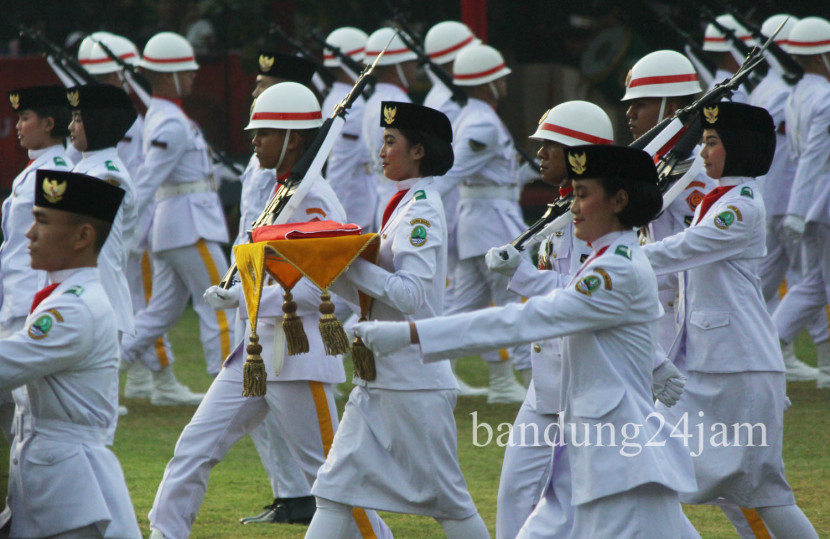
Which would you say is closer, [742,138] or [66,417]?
[66,417]

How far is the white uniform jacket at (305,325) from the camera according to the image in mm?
5219

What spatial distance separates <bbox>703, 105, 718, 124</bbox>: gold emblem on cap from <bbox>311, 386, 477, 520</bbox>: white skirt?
5.00 feet

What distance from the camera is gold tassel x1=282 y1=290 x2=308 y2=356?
4.72m

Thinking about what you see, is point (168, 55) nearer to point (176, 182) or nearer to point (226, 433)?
point (176, 182)

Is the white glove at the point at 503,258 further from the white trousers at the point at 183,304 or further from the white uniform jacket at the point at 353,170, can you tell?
the white uniform jacket at the point at 353,170

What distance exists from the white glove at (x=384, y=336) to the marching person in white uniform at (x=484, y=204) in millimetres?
4971

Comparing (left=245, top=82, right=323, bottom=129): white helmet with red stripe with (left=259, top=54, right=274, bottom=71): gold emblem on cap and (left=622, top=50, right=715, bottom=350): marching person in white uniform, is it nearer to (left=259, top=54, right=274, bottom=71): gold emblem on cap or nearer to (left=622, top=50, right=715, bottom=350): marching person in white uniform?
(left=622, top=50, right=715, bottom=350): marching person in white uniform

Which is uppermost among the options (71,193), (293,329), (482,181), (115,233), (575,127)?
(71,193)

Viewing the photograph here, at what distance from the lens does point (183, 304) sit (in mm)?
8852

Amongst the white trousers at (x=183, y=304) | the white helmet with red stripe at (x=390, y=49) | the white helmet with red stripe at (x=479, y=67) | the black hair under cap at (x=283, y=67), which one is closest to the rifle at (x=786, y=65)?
the white helmet with red stripe at (x=479, y=67)

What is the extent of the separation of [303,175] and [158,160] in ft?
11.5

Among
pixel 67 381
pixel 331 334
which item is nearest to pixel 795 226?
pixel 331 334

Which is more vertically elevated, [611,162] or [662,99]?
[611,162]

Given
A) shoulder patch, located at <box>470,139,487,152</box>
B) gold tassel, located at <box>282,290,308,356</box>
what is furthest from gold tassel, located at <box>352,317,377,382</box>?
shoulder patch, located at <box>470,139,487,152</box>
